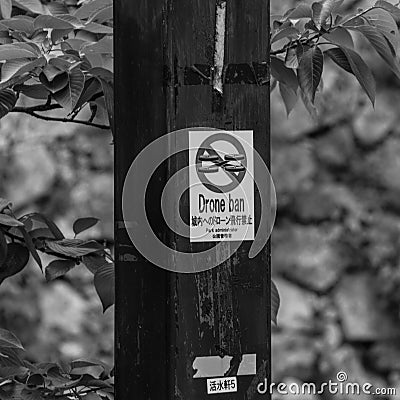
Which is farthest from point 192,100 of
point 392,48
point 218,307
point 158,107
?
point 392,48

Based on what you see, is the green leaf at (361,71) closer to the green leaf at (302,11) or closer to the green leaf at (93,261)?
the green leaf at (302,11)

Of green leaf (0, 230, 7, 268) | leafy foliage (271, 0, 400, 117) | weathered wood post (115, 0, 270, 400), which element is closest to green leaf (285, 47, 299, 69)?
leafy foliage (271, 0, 400, 117)

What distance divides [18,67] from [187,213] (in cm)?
23

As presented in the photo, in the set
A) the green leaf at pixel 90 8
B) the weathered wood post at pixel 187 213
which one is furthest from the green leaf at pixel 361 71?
the green leaf at pixel 90 8

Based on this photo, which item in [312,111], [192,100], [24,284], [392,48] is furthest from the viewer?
[24,284]

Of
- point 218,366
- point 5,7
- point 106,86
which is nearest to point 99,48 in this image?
point 106,86

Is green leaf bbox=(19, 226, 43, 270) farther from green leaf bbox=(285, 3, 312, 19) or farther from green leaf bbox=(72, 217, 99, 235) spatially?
green leaf bbox=(285, 3, 312, 19)

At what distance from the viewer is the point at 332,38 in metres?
0.97

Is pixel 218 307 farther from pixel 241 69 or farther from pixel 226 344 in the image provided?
pixel 241 69

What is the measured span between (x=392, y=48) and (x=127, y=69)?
0.29 m

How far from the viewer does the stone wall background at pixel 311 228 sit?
2.10 m

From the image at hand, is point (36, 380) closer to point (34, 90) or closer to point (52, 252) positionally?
point (52, 252)

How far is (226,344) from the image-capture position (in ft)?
2.52

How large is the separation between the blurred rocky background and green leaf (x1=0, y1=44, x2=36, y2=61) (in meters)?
1.32
